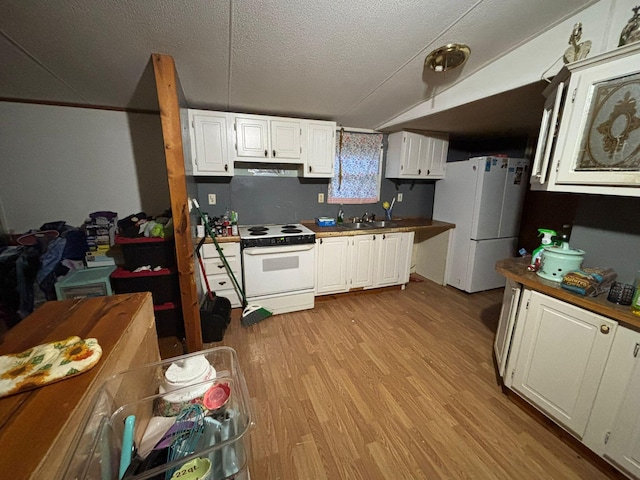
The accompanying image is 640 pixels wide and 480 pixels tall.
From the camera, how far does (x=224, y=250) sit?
2428mm

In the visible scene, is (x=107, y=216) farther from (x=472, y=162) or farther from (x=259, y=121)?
(x=472, y=162)

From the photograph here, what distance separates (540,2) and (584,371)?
6.45ft

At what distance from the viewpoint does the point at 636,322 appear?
108cm

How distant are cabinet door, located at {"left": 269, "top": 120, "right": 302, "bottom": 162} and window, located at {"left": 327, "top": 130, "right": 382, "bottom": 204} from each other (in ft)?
2.28

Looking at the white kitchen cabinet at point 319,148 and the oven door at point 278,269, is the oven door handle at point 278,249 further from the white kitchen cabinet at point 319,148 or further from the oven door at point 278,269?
the white kitchen cabinet at point 319,148

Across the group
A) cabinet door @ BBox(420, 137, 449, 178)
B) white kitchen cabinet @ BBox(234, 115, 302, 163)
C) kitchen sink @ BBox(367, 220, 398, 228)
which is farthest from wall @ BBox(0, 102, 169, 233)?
cabinet door @ BBox(420, 137, 449, 178)

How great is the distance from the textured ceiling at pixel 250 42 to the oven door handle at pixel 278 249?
1.39 metres

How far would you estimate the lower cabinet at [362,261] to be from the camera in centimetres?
281

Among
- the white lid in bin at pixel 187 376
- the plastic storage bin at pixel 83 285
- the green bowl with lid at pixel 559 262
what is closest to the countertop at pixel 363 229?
the plastic storage bin at pixel 83 285

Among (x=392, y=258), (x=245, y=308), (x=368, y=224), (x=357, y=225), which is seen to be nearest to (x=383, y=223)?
(x=368, y=224)

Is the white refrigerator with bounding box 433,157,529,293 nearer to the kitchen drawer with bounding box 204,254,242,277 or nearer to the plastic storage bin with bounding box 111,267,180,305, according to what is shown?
the kitchen drawer with bounding box 204,254,242,277

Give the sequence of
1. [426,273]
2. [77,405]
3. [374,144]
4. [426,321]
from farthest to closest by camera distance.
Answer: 1. [426,273]
2. [374,144]
3. [426,321]
4. [77,405]

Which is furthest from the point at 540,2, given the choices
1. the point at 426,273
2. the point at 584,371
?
the point at 426,273

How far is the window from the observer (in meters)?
3.20
